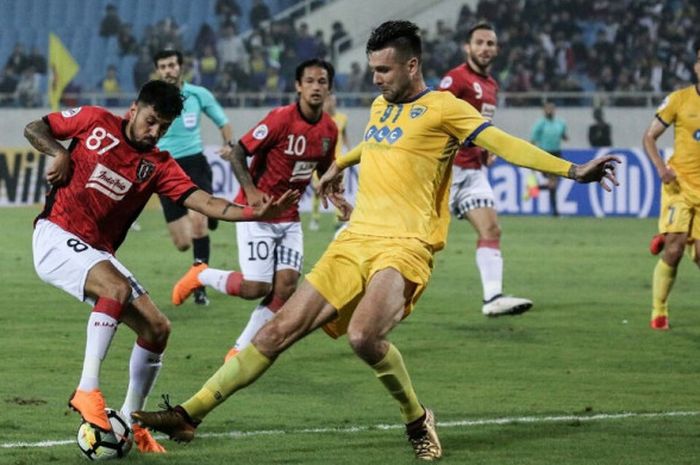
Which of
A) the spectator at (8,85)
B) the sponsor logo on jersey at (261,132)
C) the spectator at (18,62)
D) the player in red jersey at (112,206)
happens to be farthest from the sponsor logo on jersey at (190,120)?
the spectator at (18,62)

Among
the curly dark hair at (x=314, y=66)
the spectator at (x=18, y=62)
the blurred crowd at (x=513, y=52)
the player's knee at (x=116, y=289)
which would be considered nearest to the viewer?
the player's knee at (x=116, y=289)

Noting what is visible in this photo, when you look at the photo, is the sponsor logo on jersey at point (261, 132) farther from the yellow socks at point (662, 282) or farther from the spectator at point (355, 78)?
the spectator at point (355, 78)

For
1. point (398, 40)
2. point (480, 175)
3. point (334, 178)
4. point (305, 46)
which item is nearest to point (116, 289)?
point (334, 178)

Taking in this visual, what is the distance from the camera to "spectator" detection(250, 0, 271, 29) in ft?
119

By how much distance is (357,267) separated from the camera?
23.7 feet

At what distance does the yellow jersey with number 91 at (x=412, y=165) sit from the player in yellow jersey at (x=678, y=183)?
206 inches

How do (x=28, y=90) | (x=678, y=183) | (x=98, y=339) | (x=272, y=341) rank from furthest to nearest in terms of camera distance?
(x=28, y=90)
(x=678, y=183)
(x=98, y=339)
(x=272, y=341)

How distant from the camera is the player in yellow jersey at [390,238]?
275 inches

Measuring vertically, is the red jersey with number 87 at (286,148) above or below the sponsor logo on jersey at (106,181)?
below

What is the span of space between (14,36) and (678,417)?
3096 cm

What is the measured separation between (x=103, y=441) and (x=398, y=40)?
2.46 meters

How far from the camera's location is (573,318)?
1352 cm

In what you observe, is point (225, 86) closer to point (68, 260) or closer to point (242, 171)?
point (242, 171)

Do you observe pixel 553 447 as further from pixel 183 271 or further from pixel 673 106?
pixel 183 271
